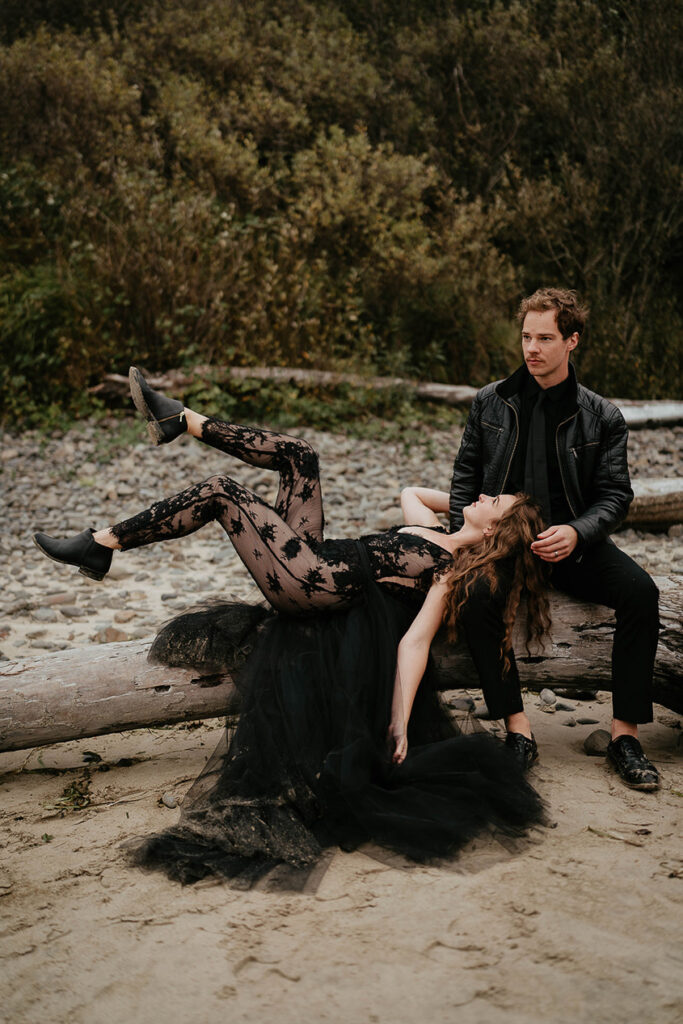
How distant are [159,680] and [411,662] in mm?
933

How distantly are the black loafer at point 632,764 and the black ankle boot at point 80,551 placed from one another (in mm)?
2030

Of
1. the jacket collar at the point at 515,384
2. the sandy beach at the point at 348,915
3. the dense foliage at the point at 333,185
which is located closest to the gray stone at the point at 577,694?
the sandy beach at the point at 348,915

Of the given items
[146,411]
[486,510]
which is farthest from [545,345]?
[146,411]

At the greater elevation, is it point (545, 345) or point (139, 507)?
point (545, 345)

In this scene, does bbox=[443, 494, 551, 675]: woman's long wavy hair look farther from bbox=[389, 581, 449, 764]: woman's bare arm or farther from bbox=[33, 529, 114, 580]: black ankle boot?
bbox=[33, 529, 114, 580]: black ankle boot

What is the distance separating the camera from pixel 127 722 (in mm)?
3229

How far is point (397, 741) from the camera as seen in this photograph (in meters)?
3.02

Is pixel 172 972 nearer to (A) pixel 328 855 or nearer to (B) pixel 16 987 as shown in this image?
(B) pixel 16 987

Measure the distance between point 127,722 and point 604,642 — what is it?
1.82 metres

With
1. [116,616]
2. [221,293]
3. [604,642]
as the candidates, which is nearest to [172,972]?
[604,642]

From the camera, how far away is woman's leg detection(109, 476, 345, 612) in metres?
3.27

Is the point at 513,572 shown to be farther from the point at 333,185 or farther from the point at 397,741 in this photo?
the point at 333,185

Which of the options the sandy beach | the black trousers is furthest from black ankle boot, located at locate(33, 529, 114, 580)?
the black trousers

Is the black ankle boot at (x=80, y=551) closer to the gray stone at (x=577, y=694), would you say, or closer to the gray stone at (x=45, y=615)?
the gray stone at (x=45, y=615)
